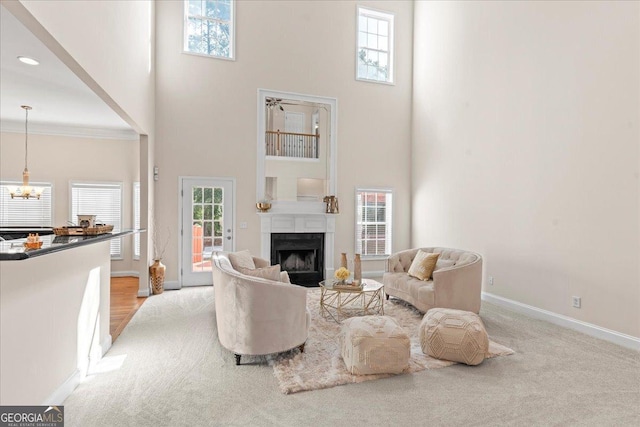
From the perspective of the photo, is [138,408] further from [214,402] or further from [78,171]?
[78,171]

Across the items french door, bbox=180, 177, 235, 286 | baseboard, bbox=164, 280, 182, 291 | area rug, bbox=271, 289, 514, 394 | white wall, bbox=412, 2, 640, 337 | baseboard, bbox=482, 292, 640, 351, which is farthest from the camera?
french door, bbox=180, 177, 235, 286

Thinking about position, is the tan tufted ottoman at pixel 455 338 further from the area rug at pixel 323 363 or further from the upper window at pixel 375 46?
the upper window at pixel 375 46

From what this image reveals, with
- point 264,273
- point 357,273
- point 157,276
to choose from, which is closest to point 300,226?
point 357,273

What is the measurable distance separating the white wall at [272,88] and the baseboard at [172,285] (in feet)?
0.29

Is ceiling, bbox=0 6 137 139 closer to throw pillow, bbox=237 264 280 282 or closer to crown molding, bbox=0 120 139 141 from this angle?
crown molding, bbox=0 120 139 141

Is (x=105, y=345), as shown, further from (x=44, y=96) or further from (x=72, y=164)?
(x=72, y=164)

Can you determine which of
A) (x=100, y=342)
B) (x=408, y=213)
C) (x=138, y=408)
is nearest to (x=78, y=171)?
(x=100, y=342)

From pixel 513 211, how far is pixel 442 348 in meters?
2.97

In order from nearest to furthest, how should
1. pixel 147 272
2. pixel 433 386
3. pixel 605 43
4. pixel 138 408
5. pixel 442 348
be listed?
pixel 138 408, pixel 433 386, pixel 442 348, pixel 605 43, pixel 147 272

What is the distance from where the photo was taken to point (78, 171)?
7.12 meters

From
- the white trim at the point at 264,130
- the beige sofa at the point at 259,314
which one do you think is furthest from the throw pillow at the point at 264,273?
the white trim at the point at 264,130

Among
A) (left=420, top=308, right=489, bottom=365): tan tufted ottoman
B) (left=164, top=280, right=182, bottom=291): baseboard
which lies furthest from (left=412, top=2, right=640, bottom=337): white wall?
(left=164, top=280, right=182, bottom=291): baseboard

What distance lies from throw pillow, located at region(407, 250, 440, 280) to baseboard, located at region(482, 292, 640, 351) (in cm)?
135

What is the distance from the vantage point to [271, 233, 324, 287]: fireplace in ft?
23.2
